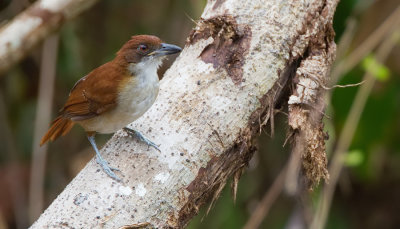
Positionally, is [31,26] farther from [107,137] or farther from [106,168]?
[107,137]

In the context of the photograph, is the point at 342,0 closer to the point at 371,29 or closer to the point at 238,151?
the point at 371,29

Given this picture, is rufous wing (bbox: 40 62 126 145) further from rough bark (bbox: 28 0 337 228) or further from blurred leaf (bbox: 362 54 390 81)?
blurred leaf (bbox: 362 54 390 81)

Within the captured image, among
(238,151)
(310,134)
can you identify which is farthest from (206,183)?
(310,134)

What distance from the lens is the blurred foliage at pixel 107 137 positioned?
165 inches

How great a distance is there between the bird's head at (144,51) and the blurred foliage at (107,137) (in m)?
1.41

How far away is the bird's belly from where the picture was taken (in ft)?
8.45

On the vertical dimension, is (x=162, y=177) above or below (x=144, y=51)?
below

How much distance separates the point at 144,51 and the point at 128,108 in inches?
14.2

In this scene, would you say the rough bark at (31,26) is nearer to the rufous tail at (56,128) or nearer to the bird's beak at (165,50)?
the rufous tail at (56,128)

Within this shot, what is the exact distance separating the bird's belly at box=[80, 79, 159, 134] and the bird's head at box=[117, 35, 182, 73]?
0.18 meters

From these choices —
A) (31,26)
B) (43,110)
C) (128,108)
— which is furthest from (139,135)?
(43,110)

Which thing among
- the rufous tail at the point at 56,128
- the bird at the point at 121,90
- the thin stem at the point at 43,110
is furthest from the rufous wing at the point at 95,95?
the thin stem at the point at 43,110

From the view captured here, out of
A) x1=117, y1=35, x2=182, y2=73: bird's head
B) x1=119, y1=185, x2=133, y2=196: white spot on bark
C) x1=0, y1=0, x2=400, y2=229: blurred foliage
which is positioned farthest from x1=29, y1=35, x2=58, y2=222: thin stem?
x1=119, y1=185, x2=133, y2=196: white spot on bark

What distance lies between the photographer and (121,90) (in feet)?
8.86
